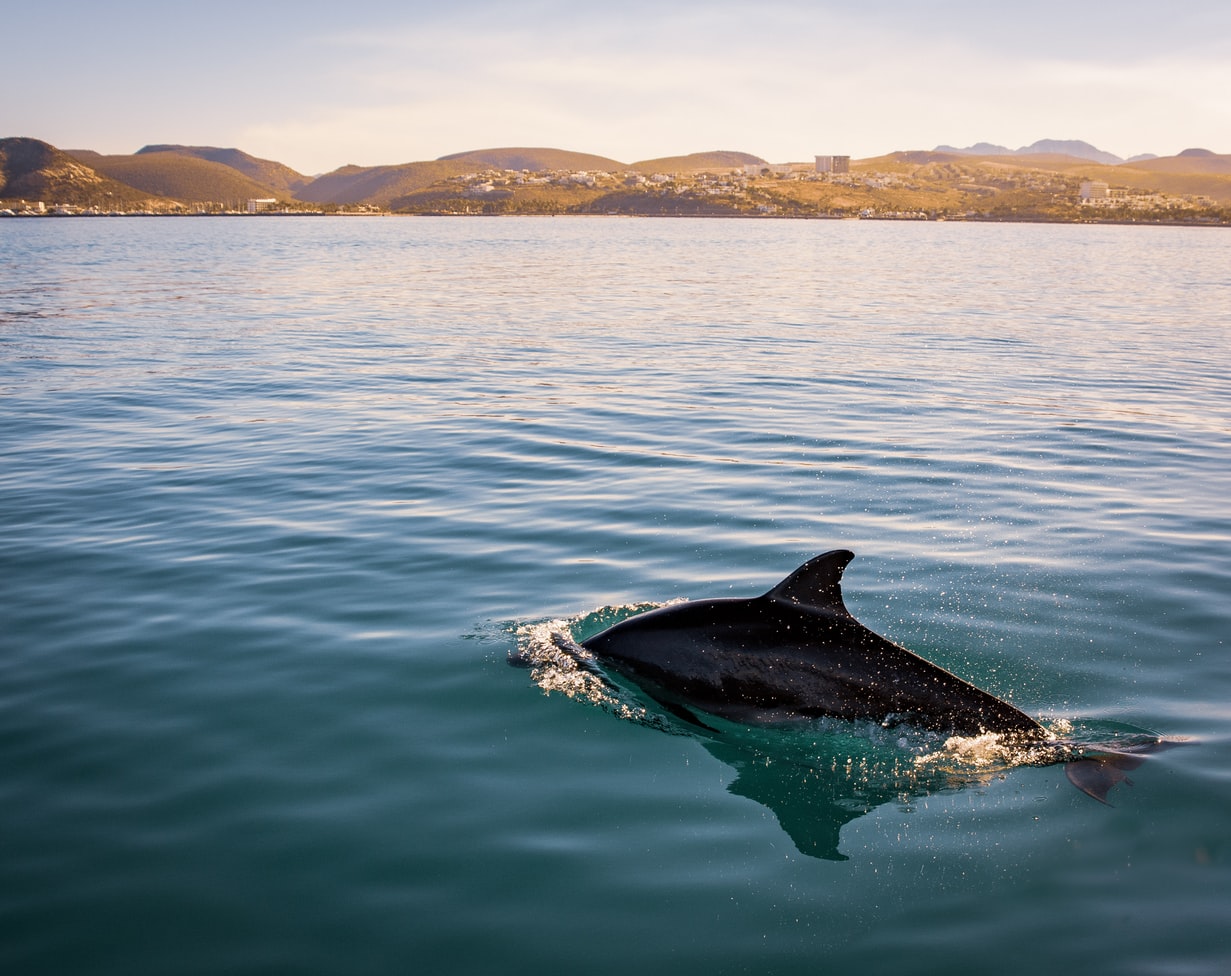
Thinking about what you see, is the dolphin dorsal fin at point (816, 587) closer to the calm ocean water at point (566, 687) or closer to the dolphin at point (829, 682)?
the dolphin at point (829, 682)

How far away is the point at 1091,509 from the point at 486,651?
31.3ft

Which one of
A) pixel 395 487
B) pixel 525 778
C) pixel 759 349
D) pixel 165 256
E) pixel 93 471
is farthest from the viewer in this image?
pixel 165 256

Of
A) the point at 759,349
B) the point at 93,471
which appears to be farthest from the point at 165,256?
the point at 93,471

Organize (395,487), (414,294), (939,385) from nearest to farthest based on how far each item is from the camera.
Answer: (395,487)
(939,385)
(414,294)

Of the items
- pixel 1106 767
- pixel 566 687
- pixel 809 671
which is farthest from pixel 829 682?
pixel 566 687

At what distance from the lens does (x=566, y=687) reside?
8.62 meters

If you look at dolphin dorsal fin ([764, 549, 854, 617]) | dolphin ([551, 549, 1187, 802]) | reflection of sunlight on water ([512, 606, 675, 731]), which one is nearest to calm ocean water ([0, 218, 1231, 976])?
reflection of sunlight on water ([512, 606, 675, 731])

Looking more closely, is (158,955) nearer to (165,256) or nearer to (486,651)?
(486,651)

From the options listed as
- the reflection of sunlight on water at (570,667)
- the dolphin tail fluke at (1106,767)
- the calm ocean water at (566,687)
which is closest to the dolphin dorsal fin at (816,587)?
the calm ocean water at (566,687)

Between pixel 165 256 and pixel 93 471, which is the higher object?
pixel 165 256

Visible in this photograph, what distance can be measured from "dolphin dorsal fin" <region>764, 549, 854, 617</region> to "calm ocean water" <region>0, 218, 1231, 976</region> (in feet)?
3.63

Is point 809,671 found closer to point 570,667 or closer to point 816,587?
point 816,587

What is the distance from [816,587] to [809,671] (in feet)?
2.22

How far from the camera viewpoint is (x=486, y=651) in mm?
9477
